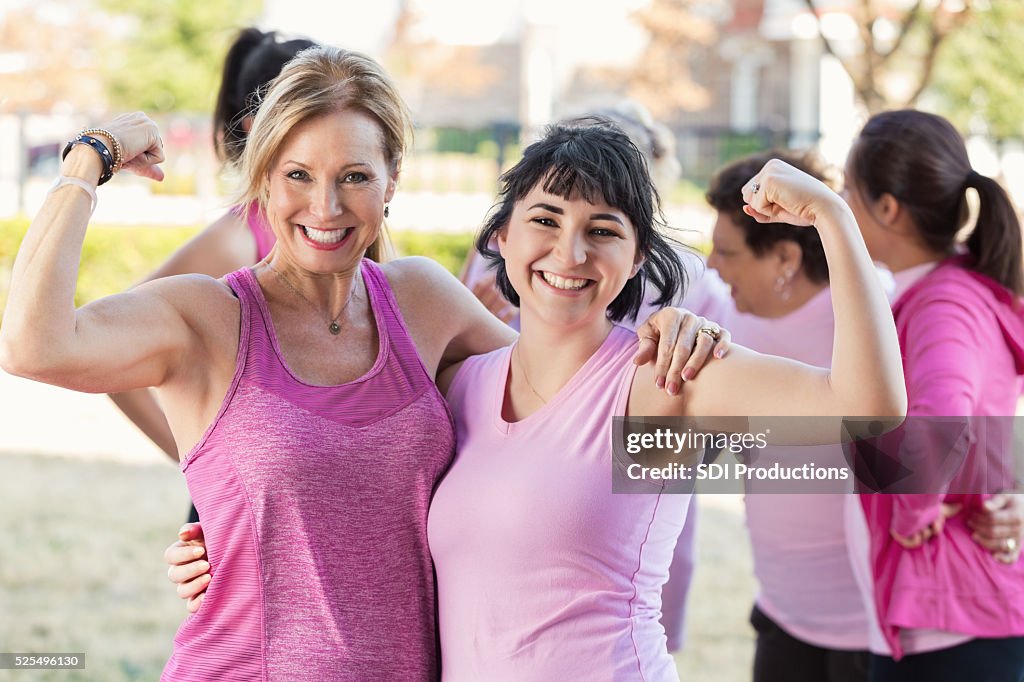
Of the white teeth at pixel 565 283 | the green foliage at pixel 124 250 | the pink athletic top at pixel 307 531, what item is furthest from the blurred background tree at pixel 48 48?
the white teeth at pixel 565 283

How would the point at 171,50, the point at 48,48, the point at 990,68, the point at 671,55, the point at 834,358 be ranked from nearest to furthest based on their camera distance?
the point at 834,358
the point at 990,68
the point at 171,50
the point at 671,55
the point at 48,48

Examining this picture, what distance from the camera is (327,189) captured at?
215 cm

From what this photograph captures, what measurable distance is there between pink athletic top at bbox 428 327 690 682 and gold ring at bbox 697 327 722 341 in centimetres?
16

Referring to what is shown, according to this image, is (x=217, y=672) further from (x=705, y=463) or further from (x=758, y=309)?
(x=758, y=309)

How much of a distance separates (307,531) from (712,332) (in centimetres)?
82

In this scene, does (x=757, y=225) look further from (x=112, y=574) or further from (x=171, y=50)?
(x=171, y=50)

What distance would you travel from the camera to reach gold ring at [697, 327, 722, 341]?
1.95 metres

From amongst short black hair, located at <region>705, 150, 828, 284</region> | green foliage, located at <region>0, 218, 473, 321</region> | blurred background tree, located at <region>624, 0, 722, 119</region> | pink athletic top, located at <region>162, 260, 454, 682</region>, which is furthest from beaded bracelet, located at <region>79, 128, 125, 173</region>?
blurred background tree, located at <region>624, 0, 722, 119</region>

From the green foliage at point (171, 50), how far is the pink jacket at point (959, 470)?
87.4 feet

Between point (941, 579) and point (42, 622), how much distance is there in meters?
4.24

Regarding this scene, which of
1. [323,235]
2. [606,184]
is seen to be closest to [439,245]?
[323,235]

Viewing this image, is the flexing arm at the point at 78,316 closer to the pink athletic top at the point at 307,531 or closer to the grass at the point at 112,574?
the pink athletic top at the point at 307,531

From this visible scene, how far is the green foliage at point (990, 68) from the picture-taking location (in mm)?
13648

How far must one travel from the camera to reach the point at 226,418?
6.61 feet
